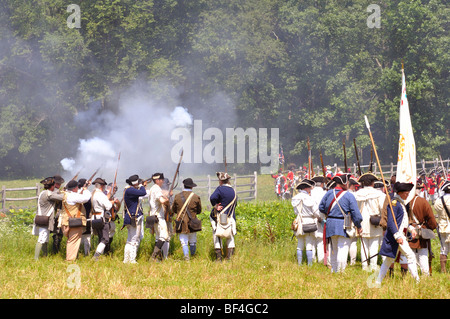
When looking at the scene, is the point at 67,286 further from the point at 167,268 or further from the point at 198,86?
the point at 198,86

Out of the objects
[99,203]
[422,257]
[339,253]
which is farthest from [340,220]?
[99,203]

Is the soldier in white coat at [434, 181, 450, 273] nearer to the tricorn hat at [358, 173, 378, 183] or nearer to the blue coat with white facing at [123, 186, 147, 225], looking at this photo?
the tricorn hat at [358, 173, 378, 183]

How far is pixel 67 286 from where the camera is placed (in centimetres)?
932

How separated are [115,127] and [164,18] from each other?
11.5 meters

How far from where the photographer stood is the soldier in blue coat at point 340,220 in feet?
34.6

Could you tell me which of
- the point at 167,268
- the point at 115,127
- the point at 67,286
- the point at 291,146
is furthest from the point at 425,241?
the point at 291,146

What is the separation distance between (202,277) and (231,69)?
38.1m

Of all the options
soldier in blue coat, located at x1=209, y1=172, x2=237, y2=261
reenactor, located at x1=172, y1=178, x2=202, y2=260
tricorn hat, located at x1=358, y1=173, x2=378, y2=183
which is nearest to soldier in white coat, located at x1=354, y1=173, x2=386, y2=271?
tricorn hat, located at x1=358, y1=173, x2=378, y2=183

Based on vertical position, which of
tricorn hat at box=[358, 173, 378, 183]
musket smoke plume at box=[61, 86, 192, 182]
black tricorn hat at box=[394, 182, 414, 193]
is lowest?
black tricorn hat at box=[394, 182, 414, 193]

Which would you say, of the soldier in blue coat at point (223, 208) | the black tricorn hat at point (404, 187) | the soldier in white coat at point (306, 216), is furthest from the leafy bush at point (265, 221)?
the black tricorn hat at point (404, 187)

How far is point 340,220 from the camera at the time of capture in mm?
10617

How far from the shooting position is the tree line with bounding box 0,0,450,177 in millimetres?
41500

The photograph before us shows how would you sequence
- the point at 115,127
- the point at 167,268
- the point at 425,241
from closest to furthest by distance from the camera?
the point at 425,241
the point at 167,268
the point at 115,127

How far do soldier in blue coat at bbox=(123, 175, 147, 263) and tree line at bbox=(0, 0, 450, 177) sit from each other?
30755 millimetres
